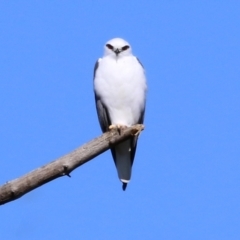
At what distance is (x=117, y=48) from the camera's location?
9.66 m

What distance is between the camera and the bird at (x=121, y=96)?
9094mm

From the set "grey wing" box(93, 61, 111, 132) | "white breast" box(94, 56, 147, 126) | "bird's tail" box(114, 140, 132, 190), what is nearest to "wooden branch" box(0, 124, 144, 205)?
"white breast" box(94, 56, 147, 126)

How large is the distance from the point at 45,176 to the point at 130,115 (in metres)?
3.99

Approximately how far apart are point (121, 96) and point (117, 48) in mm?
876

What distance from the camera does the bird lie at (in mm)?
9094

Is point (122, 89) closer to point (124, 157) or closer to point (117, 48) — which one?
point (117, 48)

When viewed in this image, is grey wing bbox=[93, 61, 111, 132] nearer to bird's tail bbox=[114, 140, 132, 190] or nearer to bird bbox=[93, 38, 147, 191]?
bird bbox=[93, 38, 147, 191]

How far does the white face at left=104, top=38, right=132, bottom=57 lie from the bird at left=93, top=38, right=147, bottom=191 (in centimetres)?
1

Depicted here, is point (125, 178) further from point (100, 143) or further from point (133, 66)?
point (100, 143)

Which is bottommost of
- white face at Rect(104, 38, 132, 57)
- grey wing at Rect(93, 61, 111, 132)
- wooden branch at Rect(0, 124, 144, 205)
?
wooden branch at Rect(0, 124, 144, 205)

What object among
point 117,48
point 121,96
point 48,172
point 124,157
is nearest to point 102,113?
point 121,96

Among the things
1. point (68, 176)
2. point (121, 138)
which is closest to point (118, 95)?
point (121, 138)

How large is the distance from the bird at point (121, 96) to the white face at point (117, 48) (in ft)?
0.05

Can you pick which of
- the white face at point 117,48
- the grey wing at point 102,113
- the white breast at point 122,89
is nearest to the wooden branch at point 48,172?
the white breast at point 122,89
